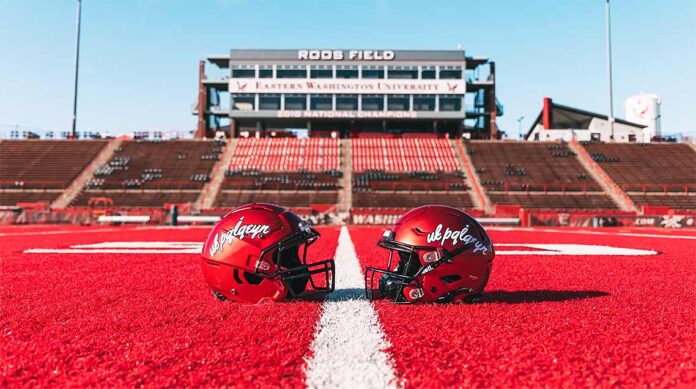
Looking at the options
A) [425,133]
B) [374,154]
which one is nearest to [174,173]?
[374,154]

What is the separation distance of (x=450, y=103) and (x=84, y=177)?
31.6 meters

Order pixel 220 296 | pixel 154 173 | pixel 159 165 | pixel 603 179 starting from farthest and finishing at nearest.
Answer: pixel 159 165
pixel 154 173
pixel 603 179
pixel 220 296

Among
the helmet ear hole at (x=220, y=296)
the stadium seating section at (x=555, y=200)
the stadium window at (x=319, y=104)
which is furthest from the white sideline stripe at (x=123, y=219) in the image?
the stadium window at (x=319, y=104)

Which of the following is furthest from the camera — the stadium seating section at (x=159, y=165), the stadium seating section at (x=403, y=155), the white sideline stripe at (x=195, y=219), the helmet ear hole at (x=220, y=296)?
the stadium seating section at (x=403, y=155)

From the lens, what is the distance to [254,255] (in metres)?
3.66

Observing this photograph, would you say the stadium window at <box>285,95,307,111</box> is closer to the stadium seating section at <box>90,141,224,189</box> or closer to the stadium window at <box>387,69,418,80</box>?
the stadium seating section at <box>90,141,224,189</box>

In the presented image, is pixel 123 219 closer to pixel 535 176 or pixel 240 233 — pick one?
pixel 240 233

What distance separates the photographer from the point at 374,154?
130 feet

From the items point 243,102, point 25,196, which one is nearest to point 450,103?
point 243,102

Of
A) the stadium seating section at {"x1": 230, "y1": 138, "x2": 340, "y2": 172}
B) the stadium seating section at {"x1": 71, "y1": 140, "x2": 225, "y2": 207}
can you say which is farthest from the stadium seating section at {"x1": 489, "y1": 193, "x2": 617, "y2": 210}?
the stadium seating section at {"x1": 71, "y1": 140, "x2": 225, "y2": 207}

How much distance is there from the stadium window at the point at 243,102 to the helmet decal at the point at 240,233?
138 feet

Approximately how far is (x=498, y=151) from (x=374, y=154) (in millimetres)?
10729

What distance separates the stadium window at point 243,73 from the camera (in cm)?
4453

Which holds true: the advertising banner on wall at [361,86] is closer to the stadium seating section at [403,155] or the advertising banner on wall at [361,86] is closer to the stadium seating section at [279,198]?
the stadium seating section at [403,155]
